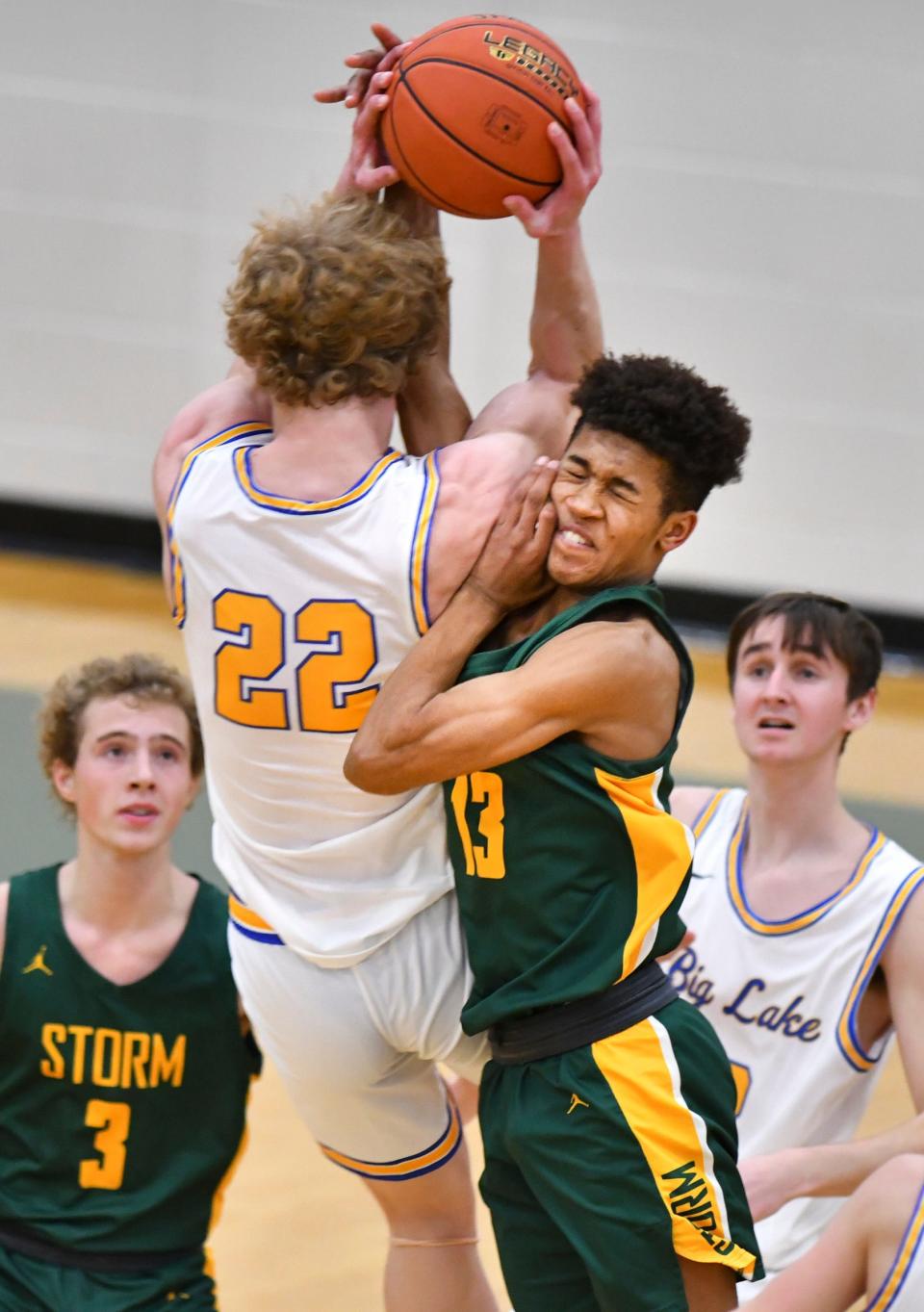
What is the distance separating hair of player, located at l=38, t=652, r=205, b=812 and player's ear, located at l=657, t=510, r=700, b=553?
146 centimetres

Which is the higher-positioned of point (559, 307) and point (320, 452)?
point (559, 307)

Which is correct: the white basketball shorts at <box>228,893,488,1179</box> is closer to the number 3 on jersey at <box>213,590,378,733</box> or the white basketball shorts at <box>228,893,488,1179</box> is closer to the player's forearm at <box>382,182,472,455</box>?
the number 3 on jersey at <box>213,590,378,733</box>

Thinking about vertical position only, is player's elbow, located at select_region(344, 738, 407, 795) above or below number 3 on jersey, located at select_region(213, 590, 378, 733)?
below

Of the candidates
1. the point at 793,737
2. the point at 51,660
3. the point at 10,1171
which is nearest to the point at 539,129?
the point at 793,737

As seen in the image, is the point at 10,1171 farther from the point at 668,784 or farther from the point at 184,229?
the point at 184,229

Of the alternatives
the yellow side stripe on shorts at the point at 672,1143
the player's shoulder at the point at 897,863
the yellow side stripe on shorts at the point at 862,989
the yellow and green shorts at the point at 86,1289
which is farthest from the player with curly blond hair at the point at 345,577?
the player's shoulder at the point at 897,863

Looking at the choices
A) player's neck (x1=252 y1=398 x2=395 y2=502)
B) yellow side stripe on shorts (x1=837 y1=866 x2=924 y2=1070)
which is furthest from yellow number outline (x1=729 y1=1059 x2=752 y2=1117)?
player's neck (x1=252 y1=398 x2=395 y2=502)

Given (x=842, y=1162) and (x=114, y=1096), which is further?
(x=114, y=1096)

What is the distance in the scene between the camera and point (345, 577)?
318 centimetres

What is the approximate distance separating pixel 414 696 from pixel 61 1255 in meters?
1.63

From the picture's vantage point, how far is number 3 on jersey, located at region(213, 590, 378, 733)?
3211mm

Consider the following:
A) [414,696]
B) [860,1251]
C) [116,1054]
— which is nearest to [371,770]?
[414,696]

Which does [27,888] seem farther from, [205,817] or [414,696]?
[205,817]

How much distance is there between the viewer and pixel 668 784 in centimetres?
317
